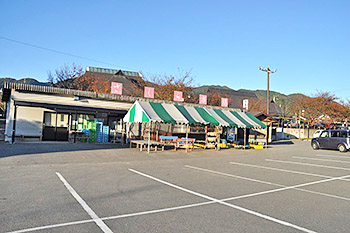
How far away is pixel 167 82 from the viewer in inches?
1457

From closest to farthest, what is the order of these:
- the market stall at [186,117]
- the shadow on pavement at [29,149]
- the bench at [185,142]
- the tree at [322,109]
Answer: the shadow on pavement at [29,149] < the market stall at [186,117] < the bench at [185,142] < the tree at [322,109]

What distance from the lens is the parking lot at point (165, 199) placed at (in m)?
4.55

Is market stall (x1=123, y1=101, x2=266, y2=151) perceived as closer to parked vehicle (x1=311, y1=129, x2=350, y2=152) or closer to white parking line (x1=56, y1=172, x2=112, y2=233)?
parked vehicle (x1=311, y1=129, x2=350, y2=152)

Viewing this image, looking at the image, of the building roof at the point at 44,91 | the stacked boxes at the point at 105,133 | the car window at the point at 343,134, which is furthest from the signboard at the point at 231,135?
the stacked boxes at the point at 105,133

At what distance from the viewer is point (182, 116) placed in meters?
16.9

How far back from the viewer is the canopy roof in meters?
15.6

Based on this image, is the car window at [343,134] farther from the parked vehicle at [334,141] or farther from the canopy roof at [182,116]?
the canopy roof at [182,116]

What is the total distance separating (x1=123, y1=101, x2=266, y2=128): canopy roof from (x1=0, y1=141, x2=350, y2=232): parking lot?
212 inches

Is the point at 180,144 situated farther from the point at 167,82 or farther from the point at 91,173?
the point at 167,82

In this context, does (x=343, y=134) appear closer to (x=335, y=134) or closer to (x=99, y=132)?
(x=335, y=134)

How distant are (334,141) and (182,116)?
39.3 ft

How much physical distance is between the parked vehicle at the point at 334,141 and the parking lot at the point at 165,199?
37.1 feet

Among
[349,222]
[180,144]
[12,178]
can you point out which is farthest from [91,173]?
[180,144]

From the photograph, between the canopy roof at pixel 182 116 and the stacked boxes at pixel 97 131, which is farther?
the stacked boxes at pixel 97 131
